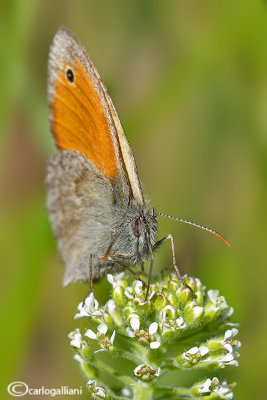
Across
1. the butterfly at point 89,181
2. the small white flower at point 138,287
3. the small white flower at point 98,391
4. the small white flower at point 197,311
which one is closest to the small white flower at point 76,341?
the small white flower at point 98,391

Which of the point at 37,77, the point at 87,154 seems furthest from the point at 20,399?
the point at 37,77

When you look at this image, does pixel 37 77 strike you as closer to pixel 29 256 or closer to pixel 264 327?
pixel 29 256

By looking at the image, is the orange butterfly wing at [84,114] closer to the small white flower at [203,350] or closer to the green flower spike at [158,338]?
the green flower spike at [158,338]

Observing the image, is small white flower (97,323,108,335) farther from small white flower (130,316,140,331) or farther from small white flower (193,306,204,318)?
small white flower (193,306,204,318)

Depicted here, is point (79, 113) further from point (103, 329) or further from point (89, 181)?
point (103, 329)

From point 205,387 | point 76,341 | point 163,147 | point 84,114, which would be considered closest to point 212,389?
point 205,387

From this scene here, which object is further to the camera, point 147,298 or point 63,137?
point 63,137
